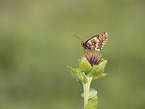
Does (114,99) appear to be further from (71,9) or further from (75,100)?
(71,9)

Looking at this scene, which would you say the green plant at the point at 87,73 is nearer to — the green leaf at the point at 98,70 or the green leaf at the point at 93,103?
the green leaf at the point at 98,70

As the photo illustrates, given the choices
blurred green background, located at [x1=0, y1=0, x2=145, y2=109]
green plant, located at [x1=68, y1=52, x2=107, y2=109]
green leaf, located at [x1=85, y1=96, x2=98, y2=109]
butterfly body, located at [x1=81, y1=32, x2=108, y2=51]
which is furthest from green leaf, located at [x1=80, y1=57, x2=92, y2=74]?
blurred green background, located at [x1=0, y1=0, x2=145, y2=109]

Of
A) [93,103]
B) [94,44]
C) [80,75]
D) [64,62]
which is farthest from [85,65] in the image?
[64,62]

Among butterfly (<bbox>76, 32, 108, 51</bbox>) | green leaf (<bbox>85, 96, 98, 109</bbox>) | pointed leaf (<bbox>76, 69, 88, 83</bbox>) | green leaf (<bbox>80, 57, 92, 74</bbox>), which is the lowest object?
green leaf (<bbox>85, 96, 98, 109</bbox>)

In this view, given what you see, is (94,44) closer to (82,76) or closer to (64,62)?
(82,76)

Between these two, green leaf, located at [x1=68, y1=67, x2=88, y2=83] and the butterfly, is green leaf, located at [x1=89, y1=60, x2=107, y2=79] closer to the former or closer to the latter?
green leaf, located at [x1=68, y1=67, x2=88, y2=83]

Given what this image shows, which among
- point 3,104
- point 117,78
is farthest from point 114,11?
point 3,104
